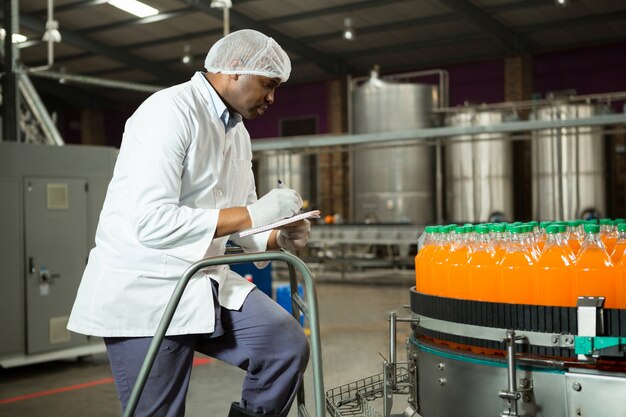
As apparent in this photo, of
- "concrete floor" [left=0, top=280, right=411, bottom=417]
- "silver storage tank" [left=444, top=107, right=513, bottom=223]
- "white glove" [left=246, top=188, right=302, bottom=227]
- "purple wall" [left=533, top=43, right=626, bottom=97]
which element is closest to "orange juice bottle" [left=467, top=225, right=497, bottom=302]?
"white glove" [left=246, top=188, right=302, bottom=227]

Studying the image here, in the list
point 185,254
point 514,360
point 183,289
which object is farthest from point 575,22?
point 183,289

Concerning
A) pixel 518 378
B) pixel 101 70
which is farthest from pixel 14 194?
pixel 101 70

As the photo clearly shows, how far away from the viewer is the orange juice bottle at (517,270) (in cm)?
247

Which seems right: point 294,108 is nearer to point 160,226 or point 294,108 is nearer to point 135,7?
point 135,7

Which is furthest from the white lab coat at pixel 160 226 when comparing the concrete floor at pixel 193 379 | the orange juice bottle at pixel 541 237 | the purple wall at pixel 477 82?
the purple wall at pixel 477 82

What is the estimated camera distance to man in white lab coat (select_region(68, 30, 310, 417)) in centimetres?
222

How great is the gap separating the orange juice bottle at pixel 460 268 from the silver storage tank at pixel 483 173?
35.8 ft

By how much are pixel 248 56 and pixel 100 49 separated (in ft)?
53.6

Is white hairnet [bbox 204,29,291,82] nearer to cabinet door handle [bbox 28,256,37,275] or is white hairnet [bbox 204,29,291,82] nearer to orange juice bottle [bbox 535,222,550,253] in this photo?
orange juice bottle [bbox 535,222,550,253]

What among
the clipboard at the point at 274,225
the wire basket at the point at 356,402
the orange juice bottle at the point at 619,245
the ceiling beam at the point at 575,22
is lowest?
the wire basket at the point at 356,402

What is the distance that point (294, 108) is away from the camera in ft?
66.4

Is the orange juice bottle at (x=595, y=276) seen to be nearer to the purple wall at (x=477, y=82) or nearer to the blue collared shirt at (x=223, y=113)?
the blue collared shirt at (x=223, y=113)

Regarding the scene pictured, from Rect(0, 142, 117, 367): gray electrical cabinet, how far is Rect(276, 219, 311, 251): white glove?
438cm

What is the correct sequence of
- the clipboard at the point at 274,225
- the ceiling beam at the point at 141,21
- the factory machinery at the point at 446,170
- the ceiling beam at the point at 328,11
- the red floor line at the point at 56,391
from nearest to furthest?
the clipboard at the point at 274,225
the red floor line at the point at 56,391
the factory machinery at the point at 446,170
the ceiling beam at the point at 328,11
the ceiling beam at the point at 141,21
